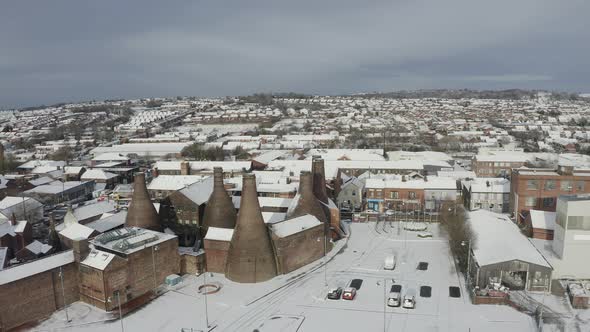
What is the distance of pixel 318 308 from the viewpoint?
24.0 m

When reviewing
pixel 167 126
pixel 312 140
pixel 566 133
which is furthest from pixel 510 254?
pixel 167 126

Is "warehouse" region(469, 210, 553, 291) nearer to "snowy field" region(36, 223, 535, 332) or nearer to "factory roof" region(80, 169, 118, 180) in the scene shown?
"snowy field" region(36, 223, 535, 332)

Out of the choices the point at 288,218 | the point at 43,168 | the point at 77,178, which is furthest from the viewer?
the point at 43,168

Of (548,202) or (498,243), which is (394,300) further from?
(548,202)

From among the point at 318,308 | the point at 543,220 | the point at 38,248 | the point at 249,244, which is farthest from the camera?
the point at 543,220

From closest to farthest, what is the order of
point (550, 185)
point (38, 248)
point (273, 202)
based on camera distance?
point (38, 248) → point (550, 185) → point (273, 202)

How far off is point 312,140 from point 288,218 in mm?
66893

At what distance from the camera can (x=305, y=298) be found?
25.2m

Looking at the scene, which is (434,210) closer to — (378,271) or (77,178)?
(378,271)

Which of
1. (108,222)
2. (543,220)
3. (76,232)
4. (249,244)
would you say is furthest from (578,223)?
(108,222)

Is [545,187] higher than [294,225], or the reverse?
[545,187]

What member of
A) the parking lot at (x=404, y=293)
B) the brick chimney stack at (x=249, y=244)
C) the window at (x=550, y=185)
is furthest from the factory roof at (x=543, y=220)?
the brick chimney stack at (x=249, y=244)

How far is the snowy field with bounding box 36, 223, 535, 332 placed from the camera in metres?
22.0

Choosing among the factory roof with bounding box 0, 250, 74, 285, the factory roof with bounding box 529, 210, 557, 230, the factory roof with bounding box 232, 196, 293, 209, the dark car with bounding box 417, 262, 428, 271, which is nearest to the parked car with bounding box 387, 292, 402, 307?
the dark car with bounding box 417, 262, 428, 271
